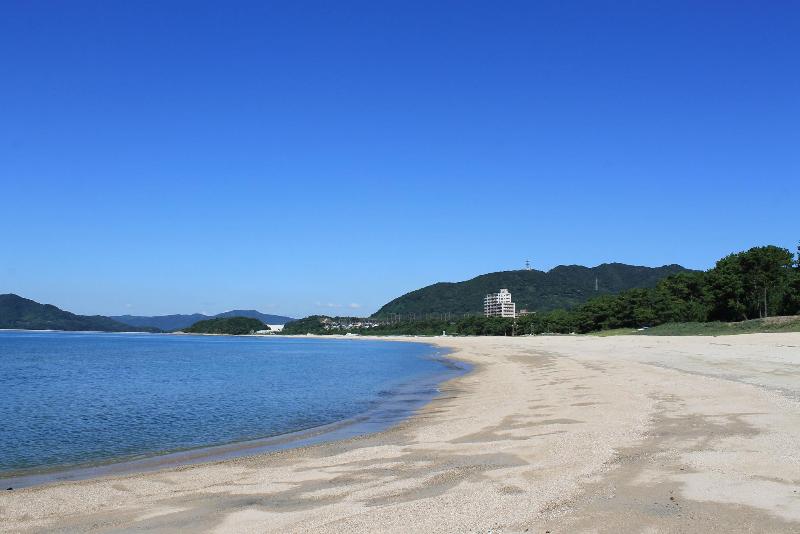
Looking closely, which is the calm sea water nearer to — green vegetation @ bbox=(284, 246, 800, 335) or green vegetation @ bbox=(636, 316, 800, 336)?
green vegetation @ bbox=(636, 316, 800, 336)

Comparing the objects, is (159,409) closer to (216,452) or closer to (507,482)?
(216,452)

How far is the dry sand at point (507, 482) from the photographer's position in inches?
329

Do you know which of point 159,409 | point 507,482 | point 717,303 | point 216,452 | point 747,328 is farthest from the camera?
point 717,303

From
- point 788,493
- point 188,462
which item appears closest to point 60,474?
point 188,462

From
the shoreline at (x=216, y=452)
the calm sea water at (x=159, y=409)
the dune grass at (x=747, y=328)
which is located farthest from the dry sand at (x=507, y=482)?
the dune grass at (x=747, y=328)

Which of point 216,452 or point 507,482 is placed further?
point 216,452

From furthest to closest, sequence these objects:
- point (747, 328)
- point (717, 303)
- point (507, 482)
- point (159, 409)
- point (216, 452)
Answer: point (717, 303)
point (747, 328)
point (159, 409)
point (216, 452)
point (507, 482)

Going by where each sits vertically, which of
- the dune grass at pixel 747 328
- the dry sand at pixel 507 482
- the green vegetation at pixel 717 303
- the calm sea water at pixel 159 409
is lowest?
the calm sea water at pixel 159 409

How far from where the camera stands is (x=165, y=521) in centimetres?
952

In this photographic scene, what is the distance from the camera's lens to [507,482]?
10570mm

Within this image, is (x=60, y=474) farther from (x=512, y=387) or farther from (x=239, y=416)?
(x=512, y=387)

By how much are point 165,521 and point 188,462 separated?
6.87m

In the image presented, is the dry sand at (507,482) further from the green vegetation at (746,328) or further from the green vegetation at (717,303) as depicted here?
the green vegetation at (717,303)

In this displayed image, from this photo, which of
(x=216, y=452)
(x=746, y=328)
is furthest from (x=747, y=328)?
(x=216, y=452)
